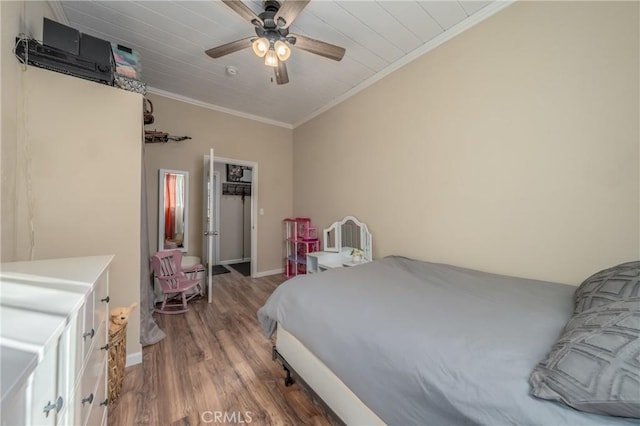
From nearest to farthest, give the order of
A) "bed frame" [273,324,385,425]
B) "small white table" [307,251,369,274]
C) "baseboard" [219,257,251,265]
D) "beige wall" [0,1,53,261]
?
"bed frame" [273,324,385,425] < "beige wall" [0,1,53,261] < "small white table" [307,251,369,274] < "baseboard" [219,257,251,265]

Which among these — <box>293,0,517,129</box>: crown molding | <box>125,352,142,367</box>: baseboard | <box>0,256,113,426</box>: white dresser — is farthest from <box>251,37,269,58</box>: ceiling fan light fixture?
<box>125,352,142,367</box>: baseboard

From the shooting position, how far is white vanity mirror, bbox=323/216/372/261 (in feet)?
9.43

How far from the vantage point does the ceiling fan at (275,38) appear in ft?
5.14

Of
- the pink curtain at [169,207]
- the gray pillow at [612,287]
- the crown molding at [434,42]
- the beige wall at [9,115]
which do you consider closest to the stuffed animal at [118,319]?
the beige wall at [9,115]

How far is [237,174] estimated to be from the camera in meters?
5.35

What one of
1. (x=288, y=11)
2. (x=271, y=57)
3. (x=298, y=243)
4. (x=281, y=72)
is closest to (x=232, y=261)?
(x=298, y=243)

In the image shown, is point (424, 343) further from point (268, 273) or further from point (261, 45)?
point (268, 273)

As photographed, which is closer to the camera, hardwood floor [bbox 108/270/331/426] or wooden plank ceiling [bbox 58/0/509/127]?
hardwood floor [bbox 108/270/331/426]

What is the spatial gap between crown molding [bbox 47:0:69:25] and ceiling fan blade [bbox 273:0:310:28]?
1.73 meters

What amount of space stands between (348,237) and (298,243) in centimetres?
118

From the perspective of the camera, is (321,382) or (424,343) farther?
(321,382)

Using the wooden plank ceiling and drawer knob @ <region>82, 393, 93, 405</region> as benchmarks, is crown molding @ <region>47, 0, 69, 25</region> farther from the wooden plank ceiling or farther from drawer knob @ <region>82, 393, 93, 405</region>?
drawer knob @ <region>82, 393, 93, 405</region>

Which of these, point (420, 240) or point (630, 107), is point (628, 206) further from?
point (420, 240)

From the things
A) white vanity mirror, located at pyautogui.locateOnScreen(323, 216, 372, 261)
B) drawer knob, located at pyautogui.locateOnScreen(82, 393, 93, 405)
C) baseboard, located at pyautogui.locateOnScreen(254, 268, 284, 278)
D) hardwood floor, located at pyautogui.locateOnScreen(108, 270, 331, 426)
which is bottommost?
hardwood floor, located at pyautogui.locateOnScreen(108, 270, 331, 426)
